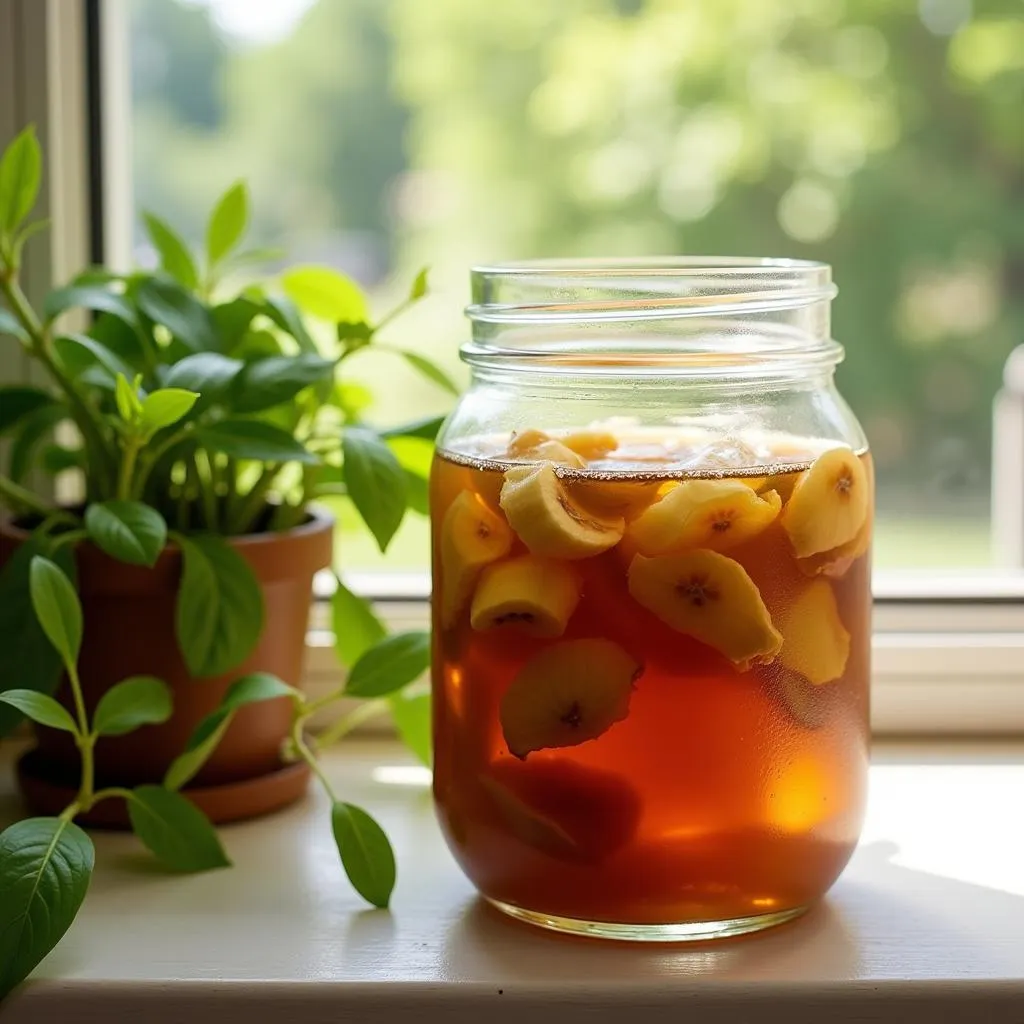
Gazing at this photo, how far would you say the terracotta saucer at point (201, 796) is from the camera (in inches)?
30.5

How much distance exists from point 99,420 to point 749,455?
1.18 ft

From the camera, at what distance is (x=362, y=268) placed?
6.00ft

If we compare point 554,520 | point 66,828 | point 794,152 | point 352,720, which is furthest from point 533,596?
point 794,152

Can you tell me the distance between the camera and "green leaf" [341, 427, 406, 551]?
2.31 ft

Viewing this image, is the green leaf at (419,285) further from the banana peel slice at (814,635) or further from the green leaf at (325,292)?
the banana peel slice at (814,635)

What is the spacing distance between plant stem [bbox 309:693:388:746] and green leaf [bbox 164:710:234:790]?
0.15 meters

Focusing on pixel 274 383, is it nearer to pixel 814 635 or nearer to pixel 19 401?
pixel 19 401

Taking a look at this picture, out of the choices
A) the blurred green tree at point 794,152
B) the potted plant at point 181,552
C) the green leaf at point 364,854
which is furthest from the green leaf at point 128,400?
the blurred green tree at point 794,152

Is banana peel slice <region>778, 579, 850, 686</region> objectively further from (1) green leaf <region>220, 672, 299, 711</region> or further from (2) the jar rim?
(1) green leaf <region>220, 672, 299, 711</region>

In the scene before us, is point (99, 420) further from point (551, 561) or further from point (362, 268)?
point (362, 268)

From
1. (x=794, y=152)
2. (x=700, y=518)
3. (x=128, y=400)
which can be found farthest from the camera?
(x=794, y=152)

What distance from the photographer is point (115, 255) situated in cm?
101

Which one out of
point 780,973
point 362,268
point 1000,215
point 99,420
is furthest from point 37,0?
point 1000,215

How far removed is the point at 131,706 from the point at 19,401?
220mm
